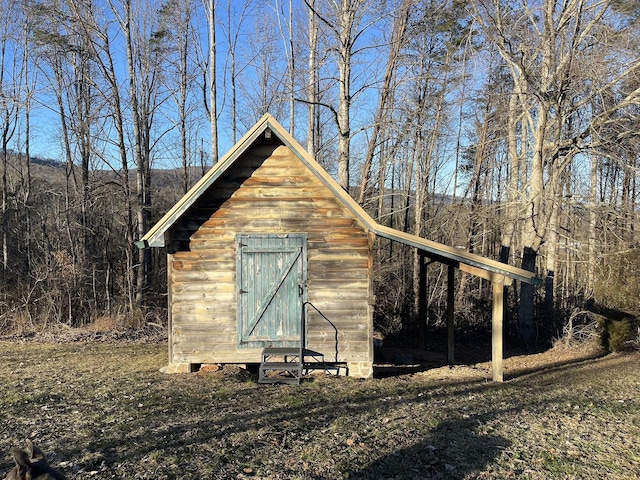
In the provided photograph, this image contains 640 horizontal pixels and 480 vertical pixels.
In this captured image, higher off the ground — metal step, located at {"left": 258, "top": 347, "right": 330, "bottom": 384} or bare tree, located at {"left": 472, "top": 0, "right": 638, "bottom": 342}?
bare tree, located at {"left": 472, "top": 0, "right": 638, "bottom": 342}

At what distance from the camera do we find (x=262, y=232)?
870 cm

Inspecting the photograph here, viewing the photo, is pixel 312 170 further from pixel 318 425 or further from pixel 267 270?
pixel 318 425

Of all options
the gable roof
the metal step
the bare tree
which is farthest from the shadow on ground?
the bare tree

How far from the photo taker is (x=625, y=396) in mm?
8148

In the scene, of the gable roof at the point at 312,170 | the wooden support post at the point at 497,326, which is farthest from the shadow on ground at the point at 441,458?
the gable roof at the point at 312,170

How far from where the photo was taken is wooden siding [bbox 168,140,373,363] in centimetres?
866

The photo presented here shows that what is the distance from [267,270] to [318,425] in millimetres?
3375

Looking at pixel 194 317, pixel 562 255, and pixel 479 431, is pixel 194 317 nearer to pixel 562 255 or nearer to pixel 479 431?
pixel 479 431

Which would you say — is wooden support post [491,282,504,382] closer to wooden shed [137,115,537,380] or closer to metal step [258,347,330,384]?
wooden shed [137,115,537,380]

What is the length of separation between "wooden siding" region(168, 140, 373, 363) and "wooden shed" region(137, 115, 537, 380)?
0.02 meters

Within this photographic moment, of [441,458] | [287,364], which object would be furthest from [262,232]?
[441,458]

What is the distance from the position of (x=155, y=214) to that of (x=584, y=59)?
16.3 metres

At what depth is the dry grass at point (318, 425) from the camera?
491 centimetres

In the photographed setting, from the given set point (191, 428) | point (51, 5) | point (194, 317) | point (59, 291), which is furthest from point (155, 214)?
point (191, 428)
